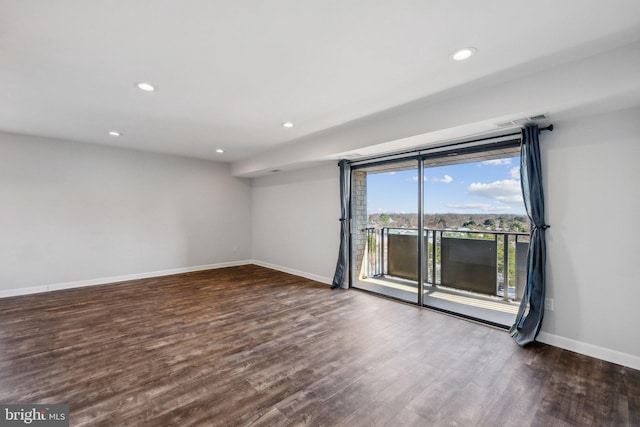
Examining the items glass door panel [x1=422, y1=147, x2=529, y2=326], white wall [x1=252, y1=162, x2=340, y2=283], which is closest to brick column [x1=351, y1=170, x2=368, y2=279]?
white wall [x1=252, y1=162, x2=340, y2=283]

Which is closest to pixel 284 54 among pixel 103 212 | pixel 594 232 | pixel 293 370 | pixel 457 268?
pixel 293 370

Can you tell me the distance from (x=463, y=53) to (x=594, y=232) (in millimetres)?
2133

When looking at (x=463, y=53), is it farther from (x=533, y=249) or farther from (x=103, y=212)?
(x=103, y=212)

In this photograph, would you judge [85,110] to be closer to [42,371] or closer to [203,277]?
[42,371]

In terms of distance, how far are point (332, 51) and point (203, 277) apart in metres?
5.01

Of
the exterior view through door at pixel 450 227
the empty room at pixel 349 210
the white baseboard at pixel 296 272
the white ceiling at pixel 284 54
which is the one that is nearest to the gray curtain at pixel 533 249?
the empty room at pixel 349 210

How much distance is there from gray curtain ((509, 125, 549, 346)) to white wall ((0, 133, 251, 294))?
19.2 ft

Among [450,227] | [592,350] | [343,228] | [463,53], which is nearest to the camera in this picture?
[463,53]

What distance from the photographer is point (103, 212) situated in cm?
515

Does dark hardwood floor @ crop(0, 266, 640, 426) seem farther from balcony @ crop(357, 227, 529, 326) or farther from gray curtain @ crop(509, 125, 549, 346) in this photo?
balcony @ crop(357, 227, 529, 326)

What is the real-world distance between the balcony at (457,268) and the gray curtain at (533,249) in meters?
0.42

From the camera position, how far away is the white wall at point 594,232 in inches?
97.3

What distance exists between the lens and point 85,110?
3377 millimetres

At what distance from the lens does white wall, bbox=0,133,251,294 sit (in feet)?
14.6
